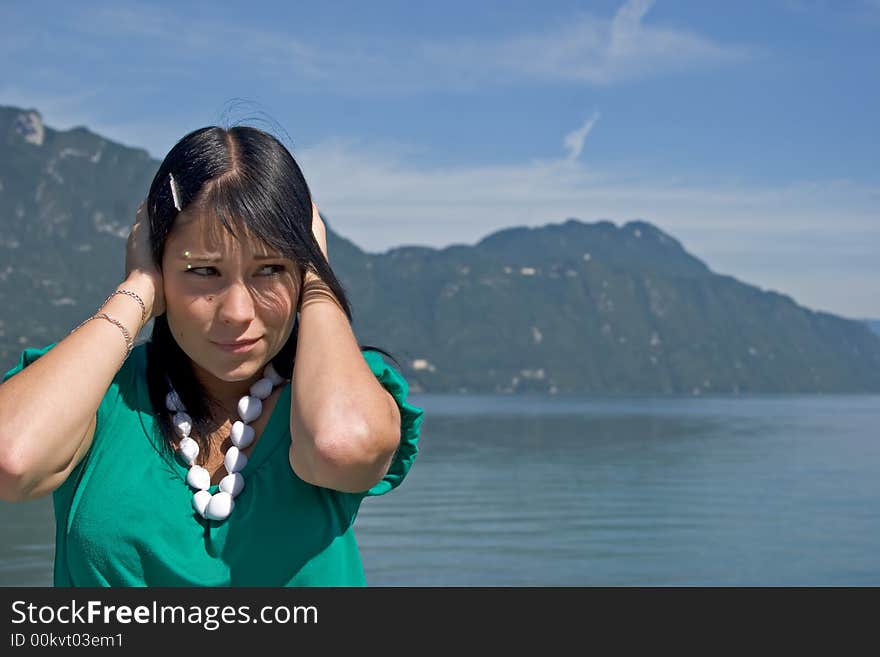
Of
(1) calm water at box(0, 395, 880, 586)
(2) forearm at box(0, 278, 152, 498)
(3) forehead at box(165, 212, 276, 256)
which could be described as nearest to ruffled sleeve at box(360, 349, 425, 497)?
(3) forehead at box(165, 212, 276, 256)

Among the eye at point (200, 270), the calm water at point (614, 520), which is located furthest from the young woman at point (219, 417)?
the calm water at point (614, 520)

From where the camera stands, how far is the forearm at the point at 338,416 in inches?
55.7

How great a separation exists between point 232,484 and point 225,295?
0.81 feet

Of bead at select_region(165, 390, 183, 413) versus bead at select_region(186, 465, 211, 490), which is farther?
bead at select_region(165, 390, 183, 413)

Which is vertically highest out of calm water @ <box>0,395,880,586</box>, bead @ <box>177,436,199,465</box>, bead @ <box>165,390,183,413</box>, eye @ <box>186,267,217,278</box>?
calm water @ <box>0,395,880,586</box>

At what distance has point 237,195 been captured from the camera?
59.6 inches

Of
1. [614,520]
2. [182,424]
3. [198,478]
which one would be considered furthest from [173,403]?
[614,520]

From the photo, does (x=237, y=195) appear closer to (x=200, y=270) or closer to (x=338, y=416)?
(x=200, y=270)

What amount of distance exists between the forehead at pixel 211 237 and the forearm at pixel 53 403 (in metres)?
0.17

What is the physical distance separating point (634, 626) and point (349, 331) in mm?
541

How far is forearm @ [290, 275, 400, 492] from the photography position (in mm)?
1415

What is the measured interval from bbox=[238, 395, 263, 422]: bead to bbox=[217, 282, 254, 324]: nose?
5.3 inches

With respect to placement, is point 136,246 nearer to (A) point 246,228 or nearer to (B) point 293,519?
(A) point 246,228

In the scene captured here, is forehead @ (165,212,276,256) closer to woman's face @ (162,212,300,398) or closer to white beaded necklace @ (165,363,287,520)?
woman's face @ (162,212,300,398)
